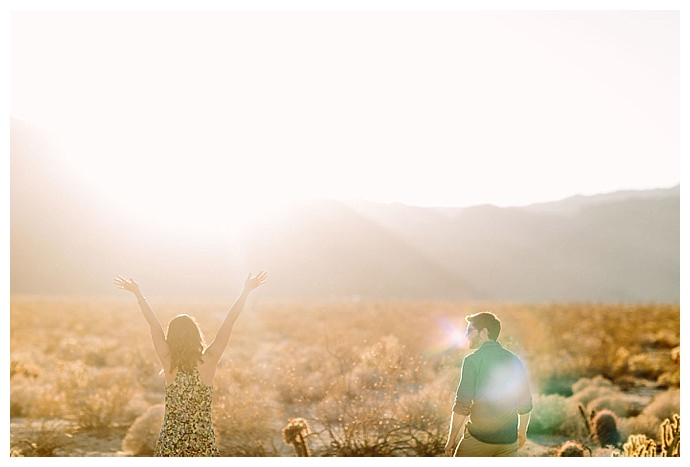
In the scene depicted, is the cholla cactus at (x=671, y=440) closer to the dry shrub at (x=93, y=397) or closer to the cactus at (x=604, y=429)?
the cactus at (x=604, y=429)

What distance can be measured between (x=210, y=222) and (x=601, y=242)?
169 feet

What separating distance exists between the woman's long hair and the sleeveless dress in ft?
0.17

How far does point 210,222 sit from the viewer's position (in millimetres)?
81500

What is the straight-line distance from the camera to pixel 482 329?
14.6 ft

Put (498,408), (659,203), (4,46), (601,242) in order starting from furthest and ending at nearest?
1. (659,203)
2. (601,242)
3. (4,46)
4. (498,408)

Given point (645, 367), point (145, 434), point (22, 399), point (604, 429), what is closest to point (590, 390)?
point (604, 429)

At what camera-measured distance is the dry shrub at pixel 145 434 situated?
8.61m

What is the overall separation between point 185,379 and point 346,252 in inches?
3193

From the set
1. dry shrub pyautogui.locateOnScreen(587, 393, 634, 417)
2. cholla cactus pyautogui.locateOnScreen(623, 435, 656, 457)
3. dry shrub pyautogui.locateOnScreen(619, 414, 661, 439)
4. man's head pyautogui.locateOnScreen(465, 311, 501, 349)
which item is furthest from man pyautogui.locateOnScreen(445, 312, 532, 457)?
dry shrub pyautogui.locateOnScreen(587, 393, 634, 417)

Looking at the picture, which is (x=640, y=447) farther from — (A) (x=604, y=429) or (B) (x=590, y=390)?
(B) (x=590, y=390)

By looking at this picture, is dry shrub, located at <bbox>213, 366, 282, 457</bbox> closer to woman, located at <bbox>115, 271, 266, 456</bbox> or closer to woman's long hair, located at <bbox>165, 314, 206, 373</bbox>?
woman, located at <bbox>115, 271, 266, 456</bbox>

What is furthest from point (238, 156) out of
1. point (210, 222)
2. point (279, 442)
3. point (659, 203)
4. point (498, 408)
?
point (659, 203)

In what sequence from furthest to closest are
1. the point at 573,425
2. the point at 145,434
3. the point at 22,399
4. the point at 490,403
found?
1. the point at 22,399
2. the point at 573,425
3. the point at 145,434
4. the point at 490,403

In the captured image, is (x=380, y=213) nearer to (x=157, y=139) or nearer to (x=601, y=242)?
(x=601, y=242)
